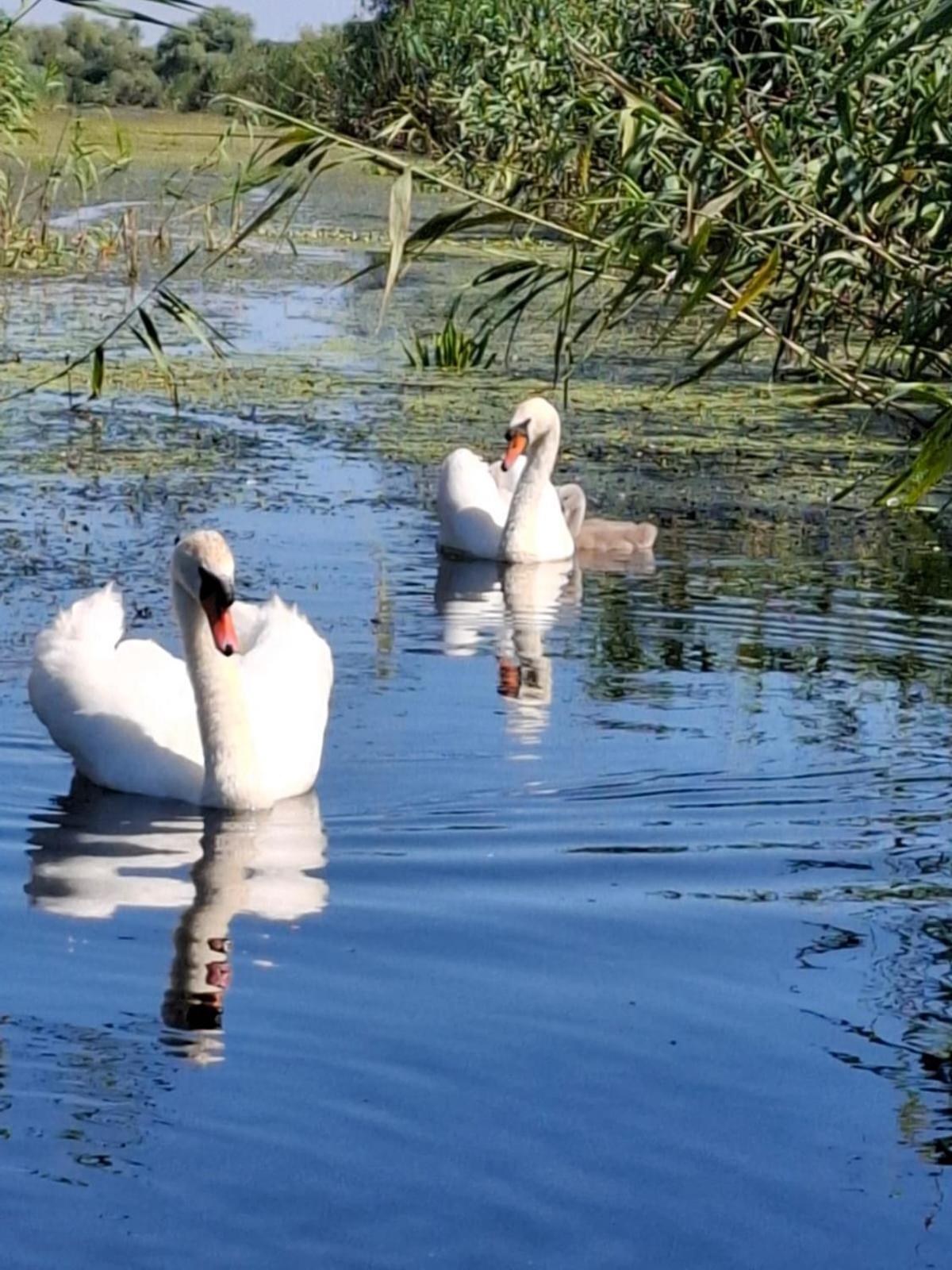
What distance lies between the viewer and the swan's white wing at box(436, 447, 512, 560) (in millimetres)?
9836

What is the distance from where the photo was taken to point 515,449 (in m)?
10.2

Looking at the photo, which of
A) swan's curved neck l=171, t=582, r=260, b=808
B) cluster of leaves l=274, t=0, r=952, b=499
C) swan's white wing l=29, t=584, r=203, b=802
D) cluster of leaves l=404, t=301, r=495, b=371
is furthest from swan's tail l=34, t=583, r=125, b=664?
cluster of leaves l=404, t=301, r=495, b=371

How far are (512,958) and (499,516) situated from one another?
514cm

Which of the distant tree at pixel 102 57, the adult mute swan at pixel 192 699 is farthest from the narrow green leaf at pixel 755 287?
the distant tree at pixel 102 57

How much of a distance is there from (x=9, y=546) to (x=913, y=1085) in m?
5.53

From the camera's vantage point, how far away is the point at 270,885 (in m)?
5.59

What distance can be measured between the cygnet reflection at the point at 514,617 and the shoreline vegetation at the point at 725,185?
82 cm

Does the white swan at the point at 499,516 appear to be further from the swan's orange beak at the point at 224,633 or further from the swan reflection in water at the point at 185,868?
the swan's orange beak at the point at 224,633

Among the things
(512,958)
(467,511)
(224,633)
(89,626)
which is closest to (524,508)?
(467,511)

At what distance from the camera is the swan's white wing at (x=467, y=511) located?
9836mm

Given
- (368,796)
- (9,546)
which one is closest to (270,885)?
(368,796)

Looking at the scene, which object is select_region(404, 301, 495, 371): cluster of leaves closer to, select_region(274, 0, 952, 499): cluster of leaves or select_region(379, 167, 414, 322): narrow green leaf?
select_region(274, 0, 952, 499): cluster of leaves

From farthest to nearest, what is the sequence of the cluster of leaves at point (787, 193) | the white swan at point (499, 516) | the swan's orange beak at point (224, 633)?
the white swan at point (499, 516) → the swan's orange beak at point (224, 633) → the cluster of leaves at point (787, 193)

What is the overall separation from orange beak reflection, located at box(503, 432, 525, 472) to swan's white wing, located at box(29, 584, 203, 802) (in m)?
3.46
